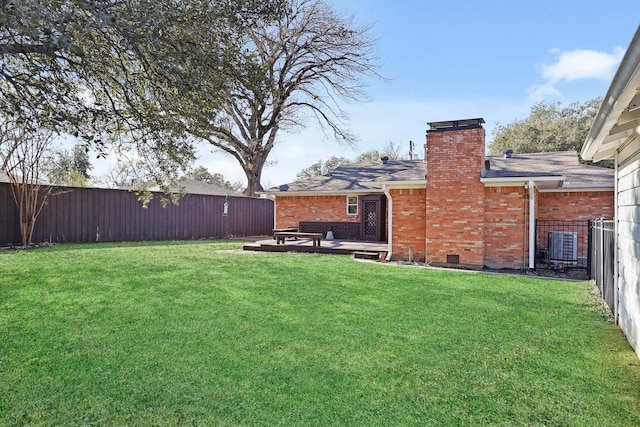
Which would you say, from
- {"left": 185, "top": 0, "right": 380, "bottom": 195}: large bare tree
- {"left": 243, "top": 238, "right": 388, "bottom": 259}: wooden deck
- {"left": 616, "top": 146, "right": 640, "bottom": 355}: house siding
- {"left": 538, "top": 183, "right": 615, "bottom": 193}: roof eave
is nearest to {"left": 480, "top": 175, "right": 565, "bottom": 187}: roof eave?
{"left": 538, "top": 183, "right": 615, "bottom": 193}: roof eave

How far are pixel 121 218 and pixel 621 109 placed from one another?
52.0 ft

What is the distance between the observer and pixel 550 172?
33.0 ft

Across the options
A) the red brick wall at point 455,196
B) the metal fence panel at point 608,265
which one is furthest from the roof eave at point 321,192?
the metal fence panel at point 608,265

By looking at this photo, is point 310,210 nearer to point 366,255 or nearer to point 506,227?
point 366,255

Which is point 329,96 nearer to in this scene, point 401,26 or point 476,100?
point 476,100

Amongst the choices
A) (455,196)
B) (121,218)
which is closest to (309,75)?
(121,218)

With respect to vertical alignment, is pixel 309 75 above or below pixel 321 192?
above

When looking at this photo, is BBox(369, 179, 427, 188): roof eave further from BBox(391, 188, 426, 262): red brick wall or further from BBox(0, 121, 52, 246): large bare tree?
BBox(0, 121, 52, 246): large bare tree

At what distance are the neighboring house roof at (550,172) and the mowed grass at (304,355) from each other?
3439 mm

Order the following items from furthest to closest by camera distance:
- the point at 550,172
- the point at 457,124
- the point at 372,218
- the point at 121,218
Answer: the point at 372,218
the point at 121,218
the point at 550,172
the point at 457,124

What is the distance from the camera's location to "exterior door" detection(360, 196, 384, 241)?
15.1m

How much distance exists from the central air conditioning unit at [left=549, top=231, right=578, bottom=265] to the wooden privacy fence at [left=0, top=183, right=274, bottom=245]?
47.1ft

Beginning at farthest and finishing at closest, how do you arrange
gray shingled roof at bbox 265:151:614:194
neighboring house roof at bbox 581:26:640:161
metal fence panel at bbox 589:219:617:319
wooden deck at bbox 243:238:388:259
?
wooden deck at bbox 243:238:388:259 → gray shingled roof at bbox 265:151:614:194 → metal fence panel at bbox 589:219:617:319 → neighboring house roof at bbox 581:26:640:161

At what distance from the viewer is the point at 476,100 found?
18422mm
